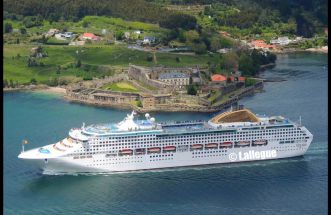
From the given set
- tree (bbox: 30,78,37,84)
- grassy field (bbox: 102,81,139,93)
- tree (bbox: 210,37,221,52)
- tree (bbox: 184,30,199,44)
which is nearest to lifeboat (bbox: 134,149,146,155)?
grassy field (bbox: 102,81,139,93)

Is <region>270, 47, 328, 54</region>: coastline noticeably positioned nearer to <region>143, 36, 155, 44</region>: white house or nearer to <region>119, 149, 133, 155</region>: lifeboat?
<region>143, 36, 155, 44</region>: white house

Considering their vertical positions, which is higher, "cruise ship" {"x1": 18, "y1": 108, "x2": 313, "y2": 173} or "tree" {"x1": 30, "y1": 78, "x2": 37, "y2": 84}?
"cruise ship" {"x1": 18, "y1": 108, "x2": 313, "y2": 173}

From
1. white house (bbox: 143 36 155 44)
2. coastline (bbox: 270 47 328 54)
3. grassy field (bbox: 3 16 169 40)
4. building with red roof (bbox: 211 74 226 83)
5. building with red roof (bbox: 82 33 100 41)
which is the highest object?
grassy field (bbox: 3 16 169 40)

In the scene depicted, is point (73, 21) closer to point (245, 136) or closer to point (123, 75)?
point (123, 75)

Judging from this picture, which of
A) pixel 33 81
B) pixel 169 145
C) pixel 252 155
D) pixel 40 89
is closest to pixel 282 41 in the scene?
pixel 33 81

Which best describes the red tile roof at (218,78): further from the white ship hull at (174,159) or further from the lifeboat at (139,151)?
the lifeboat at (139,151)
